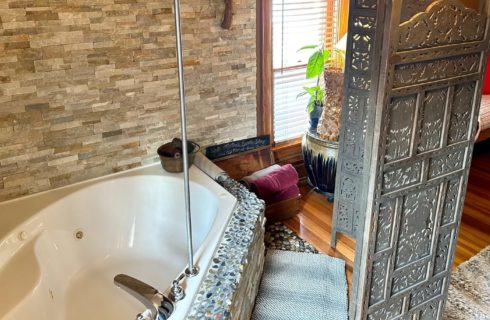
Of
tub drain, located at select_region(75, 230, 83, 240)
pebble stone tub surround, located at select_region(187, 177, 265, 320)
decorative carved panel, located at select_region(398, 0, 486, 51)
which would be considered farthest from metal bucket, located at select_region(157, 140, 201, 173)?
decorative carved panel, located at select_region(398, 0, 486, 51)

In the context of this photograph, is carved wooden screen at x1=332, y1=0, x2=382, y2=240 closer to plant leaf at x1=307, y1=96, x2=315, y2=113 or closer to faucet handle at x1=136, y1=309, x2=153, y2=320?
plant leaf at x1=307, y1=96, x2=315, y2=113

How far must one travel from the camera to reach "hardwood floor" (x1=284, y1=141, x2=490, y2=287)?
109 inches

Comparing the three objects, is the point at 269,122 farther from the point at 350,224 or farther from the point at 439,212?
the point at 439,212

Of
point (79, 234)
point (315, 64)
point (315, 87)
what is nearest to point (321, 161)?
point (315, 87)

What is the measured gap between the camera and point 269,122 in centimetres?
321

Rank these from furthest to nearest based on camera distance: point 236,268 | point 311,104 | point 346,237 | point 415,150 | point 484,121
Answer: point 484,121, point 311,104, point 346,237, point 236,268, point 415,150

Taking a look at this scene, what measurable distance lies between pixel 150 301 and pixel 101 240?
3.43ft

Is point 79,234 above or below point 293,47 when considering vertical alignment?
below

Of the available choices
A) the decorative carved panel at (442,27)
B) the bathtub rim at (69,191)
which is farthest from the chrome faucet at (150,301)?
the decorative carved panel at (442,27)

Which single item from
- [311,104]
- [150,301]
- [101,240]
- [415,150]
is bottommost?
[101,240]

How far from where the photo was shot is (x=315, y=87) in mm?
3227

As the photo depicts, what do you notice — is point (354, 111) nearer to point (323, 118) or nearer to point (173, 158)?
point (323, 118)

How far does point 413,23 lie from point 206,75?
157 cm

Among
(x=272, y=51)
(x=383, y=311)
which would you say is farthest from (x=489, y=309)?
(x=272, y=51)
